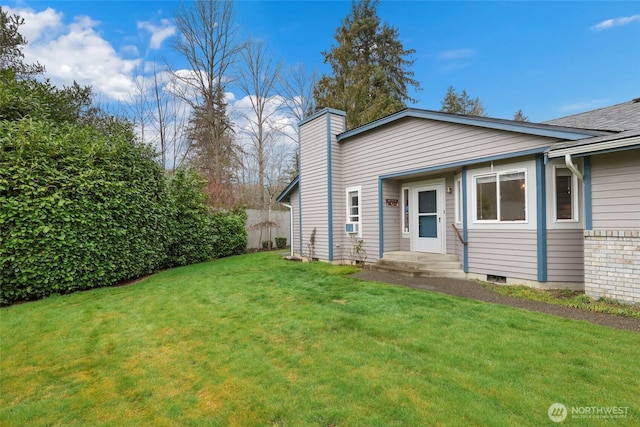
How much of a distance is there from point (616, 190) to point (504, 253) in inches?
81.3

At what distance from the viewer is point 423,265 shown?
7238mm

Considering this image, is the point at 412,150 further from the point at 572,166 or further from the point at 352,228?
the point at 572,166

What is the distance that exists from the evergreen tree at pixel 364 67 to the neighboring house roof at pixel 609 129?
12.7m

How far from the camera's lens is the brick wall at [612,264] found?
14.8 feet

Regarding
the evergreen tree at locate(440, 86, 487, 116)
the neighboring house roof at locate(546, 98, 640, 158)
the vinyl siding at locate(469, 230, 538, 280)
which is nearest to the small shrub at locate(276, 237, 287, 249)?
the vinyl siding at locate(469, 230, 538, 280)

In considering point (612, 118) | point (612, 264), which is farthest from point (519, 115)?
point (612, 264)

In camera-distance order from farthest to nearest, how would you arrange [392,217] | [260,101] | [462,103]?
[462,103] < [260,101] < [392,217]

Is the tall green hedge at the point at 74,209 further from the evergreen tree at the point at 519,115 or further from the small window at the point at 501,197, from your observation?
the evergreen tree at the point at 519,115

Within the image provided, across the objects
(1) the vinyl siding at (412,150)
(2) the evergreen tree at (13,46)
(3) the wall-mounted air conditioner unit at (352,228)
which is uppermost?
(2) the evergreen tree at (13,46)

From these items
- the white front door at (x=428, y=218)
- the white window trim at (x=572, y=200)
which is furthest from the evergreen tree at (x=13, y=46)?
the white window trim at (x=572, y=200)

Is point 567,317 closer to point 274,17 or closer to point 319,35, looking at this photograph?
point 274,17

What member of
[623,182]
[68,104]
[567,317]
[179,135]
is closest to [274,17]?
[179,135]

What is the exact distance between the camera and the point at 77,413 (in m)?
2.29

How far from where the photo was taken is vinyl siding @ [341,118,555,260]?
20.4ft
